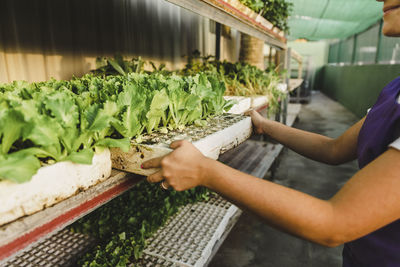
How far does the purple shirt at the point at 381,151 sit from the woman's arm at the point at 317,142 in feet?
0.86

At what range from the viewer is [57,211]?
29.5 inches

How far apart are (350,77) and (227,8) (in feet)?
35.5

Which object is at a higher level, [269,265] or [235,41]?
[235,41]

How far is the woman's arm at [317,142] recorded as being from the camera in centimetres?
123

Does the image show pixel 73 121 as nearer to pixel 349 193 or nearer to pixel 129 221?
pixel 349 193

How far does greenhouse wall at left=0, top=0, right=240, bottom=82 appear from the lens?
6.40 feet

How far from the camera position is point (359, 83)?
939 cm

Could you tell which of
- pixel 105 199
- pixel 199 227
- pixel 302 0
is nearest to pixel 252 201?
pixel 105 199

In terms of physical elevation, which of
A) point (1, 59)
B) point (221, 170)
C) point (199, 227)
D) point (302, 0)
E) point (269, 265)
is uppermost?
point (302, 0)

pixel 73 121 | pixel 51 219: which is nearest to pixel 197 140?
pixel 73 121

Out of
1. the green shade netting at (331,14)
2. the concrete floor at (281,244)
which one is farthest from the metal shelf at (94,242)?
the green shade netting at (331,14)

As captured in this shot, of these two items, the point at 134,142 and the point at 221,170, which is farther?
the point at 134,142

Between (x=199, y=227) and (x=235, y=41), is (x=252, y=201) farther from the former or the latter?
(x=235, y=41)

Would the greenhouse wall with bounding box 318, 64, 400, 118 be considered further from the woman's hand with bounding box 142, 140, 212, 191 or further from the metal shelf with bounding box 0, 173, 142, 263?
the metal shelf with bounding box 0, 173, 142, 263
